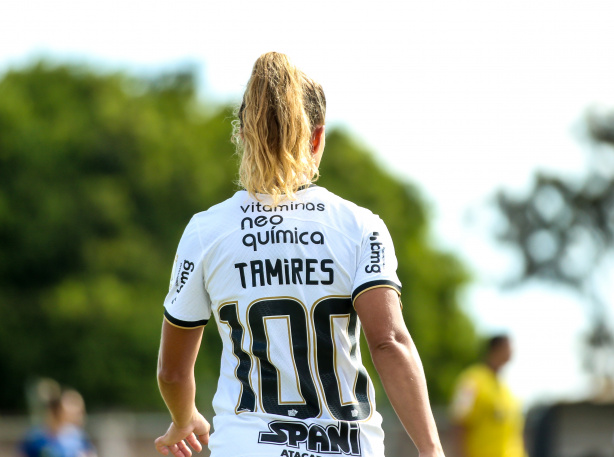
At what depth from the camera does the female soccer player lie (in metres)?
2.94

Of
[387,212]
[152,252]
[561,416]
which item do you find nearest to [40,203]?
[152,252]

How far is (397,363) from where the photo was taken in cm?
290

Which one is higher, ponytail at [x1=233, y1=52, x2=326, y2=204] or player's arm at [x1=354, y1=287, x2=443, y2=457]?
ponytail at [x1=233, y1=52, x2=326, y2=204]

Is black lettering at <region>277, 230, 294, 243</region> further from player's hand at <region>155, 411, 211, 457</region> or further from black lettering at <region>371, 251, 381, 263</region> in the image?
player's hand at <region>155, 411, 211, 457</region>

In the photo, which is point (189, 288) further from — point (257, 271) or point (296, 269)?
point (296, 269)

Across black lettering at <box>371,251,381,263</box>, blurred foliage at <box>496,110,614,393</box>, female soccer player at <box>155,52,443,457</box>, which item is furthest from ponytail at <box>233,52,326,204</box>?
blurred foliage at <box>496,110,614,393</box>

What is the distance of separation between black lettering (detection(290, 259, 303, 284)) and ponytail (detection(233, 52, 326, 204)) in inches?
8.3

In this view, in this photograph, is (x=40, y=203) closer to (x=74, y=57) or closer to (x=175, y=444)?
(x=74, y=57)

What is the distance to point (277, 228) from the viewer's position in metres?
3.07

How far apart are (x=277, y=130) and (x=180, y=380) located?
0.87m

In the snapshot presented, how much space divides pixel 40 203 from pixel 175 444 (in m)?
34.5

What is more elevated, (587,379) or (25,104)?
(25,104)

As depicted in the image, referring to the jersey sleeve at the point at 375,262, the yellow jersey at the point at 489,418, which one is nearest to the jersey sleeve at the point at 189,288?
the jersey sleeve at the point at 375,262

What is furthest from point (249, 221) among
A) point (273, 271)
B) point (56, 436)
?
point (56, 436)
